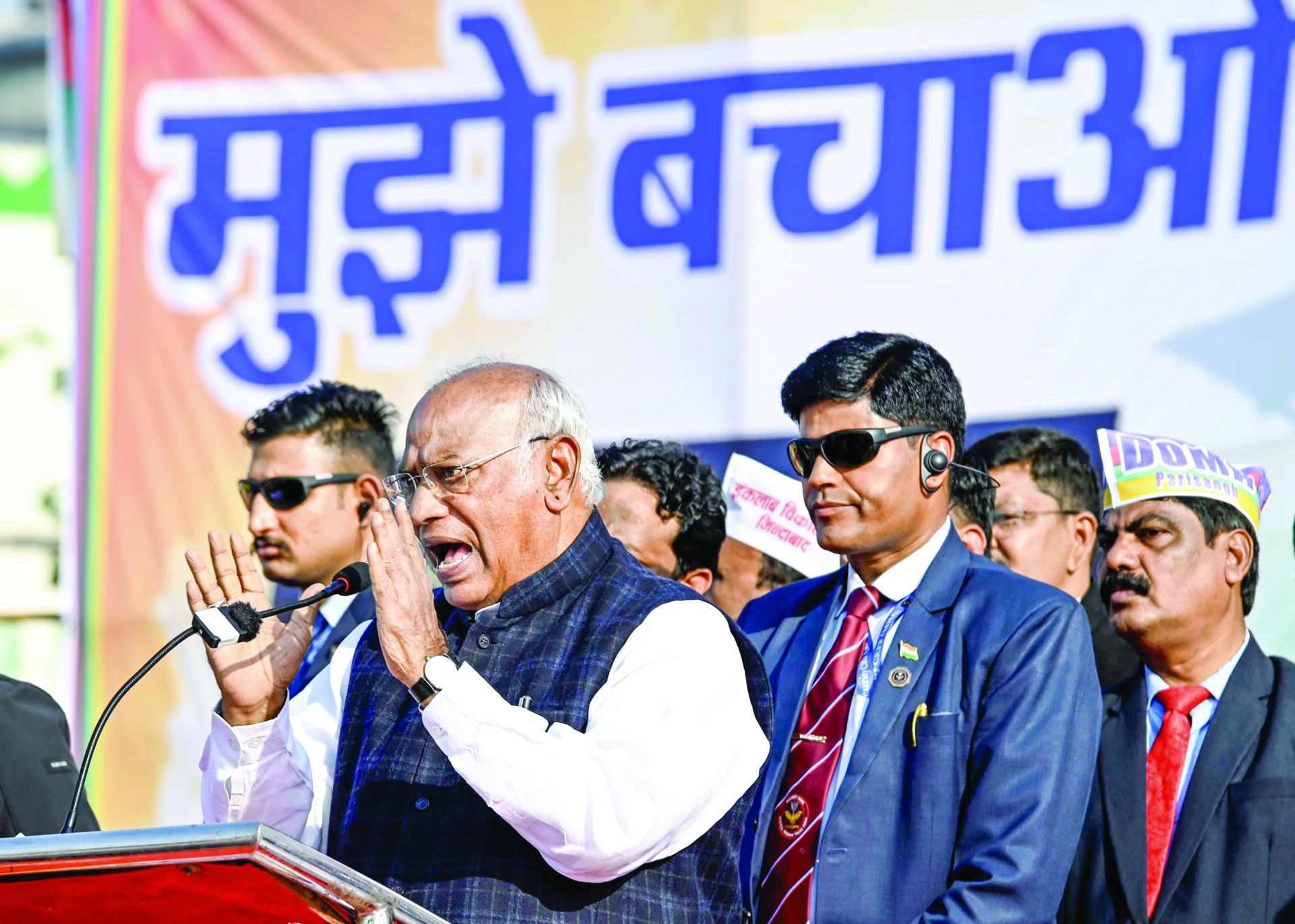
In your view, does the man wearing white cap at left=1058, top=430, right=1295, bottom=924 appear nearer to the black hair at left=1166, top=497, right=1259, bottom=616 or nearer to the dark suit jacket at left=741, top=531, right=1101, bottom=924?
the black hair at left=1166, top=497, right=1259, bottom=616

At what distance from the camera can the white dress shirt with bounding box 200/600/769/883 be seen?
2064 mm

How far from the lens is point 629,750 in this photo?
6.99 ft

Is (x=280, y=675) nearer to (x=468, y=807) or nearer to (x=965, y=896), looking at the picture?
(x=468, y=807)

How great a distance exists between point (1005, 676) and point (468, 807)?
0.99m

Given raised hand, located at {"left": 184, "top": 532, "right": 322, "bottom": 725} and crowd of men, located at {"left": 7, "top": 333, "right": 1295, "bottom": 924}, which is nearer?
crowd of men, located at {"left": 7, "top": 333, "right": 1295, "bottom": 924}

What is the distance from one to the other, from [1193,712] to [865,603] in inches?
29.9

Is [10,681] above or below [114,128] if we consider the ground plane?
below

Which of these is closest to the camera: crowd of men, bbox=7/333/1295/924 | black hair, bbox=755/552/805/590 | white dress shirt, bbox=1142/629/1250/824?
crowd of men, bbox=7/333/1295/924

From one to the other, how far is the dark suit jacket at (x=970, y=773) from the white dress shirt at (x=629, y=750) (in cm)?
47

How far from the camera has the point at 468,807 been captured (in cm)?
229

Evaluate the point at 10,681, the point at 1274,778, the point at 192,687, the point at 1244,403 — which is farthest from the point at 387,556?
the point at 192,687

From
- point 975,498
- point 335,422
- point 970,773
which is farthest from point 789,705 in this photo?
point 335,422

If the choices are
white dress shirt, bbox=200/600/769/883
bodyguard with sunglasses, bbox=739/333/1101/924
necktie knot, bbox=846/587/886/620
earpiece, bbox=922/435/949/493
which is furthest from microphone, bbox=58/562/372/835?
earpiece, bbox=922/435/949/493

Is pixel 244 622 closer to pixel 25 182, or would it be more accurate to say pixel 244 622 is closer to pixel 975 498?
pixel 975 498
